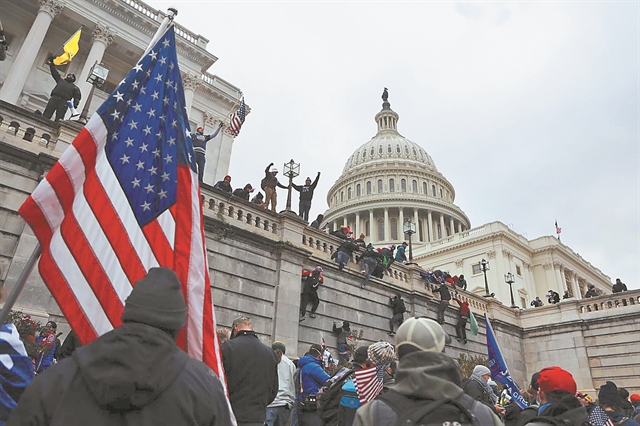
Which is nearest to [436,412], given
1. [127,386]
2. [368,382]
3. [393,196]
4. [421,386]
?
[421,386]

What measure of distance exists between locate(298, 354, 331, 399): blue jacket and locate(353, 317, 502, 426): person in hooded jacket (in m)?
3.98

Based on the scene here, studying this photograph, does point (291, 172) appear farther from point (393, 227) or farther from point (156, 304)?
point (393, 227)

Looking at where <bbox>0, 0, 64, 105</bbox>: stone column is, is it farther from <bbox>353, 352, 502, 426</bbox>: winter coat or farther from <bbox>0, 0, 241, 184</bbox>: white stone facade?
<bbox>353, 352, 502, 426</bbox>: winter coat

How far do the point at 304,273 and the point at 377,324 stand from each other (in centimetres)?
455

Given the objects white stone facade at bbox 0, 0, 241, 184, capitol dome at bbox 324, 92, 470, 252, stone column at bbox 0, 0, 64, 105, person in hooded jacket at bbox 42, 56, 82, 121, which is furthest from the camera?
capitol dome at bbox 324, 92, 470, 252

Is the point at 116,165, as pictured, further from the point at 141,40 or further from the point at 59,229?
the point at 141,40

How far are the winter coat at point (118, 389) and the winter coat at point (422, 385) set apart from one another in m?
0.92

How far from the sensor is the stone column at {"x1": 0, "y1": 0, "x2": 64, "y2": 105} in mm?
21188

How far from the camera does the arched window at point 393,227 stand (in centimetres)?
7925

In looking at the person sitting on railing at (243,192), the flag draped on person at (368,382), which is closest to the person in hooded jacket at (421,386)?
the flag draped on person at (368,382)

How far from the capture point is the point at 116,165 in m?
4.53

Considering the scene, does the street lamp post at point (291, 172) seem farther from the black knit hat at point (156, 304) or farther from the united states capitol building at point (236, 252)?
the black knit hat at point (156, 304)

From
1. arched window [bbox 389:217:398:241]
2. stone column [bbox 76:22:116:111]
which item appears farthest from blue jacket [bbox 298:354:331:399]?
arched window [bbox 389:217:398:241]

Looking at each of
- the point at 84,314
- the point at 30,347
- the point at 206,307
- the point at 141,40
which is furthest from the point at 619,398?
the point at 141,40
